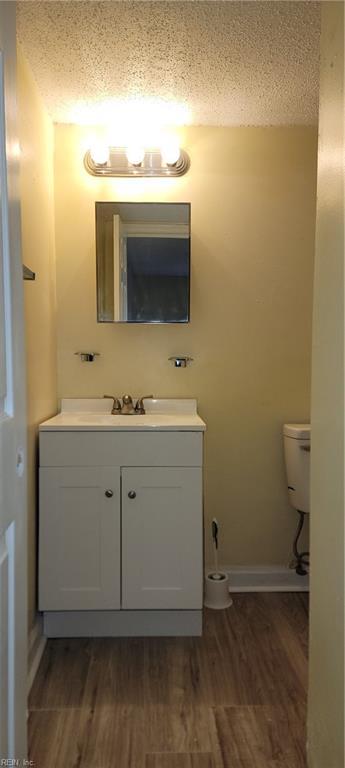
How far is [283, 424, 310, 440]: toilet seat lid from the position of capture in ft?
7.06

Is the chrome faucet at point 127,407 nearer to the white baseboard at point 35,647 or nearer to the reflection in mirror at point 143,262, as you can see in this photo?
the reflection in mirror at point 143,262

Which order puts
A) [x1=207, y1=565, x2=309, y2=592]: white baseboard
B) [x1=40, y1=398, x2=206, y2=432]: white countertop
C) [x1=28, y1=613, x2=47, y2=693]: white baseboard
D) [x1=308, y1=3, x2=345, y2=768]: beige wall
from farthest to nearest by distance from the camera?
[x1=207, y1=565, x2=309, y2=592]: white baseboard
[x1=40, y1=398, x2=206, y2=432]: white countertop
[x1=28, y1=613, x2=47, y2=693]: white baseboard
[x1=308, y1=3, x2=345, y2=768]: beige wall

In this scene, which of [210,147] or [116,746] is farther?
[210,147]

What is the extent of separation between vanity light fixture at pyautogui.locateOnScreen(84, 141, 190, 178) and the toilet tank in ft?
4.27

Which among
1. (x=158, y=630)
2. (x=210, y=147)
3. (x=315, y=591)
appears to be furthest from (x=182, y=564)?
(x=210, y=147)

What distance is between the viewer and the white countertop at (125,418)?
1871mm

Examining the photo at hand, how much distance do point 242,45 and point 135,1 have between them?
40 centimetres

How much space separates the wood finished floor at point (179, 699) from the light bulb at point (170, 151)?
79.4 inches

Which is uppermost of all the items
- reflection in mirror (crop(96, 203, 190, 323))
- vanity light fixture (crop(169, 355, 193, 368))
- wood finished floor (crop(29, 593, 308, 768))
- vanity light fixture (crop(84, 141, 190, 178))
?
vanity light fixture (crop(84, 141, 190, 178))

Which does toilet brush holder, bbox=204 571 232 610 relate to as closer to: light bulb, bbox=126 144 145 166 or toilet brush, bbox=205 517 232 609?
toilet brush, bbox=205 517 232 609

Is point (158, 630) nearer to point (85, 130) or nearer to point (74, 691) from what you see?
point (74, 691)

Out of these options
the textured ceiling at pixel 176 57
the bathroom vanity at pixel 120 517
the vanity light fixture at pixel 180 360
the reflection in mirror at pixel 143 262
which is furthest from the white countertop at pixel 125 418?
the textured ceiling at pixel 176 57

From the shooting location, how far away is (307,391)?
234 cm

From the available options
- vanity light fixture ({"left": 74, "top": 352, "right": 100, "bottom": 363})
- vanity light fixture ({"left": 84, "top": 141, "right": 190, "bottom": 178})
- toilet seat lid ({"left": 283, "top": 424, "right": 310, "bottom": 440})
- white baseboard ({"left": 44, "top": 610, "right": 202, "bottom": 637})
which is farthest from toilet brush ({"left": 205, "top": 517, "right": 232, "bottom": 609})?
vanity light fixture ({"left": 84, "top": 141, "right": 190, "bottom": 178})
